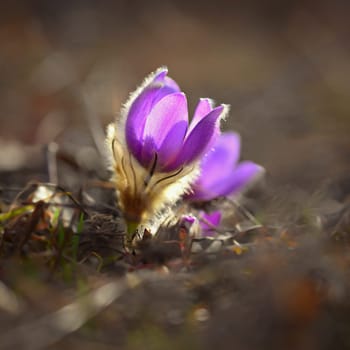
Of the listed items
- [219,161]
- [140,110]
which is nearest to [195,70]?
[219,161]

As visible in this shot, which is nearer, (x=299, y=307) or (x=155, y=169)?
(x=299, y=307)

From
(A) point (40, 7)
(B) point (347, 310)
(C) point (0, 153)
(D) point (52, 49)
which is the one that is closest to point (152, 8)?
(A) point (40, 7)

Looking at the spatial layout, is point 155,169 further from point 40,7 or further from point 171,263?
point 40,7

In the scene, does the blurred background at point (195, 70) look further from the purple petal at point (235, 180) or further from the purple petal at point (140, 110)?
the purple petal at point (140, 110)

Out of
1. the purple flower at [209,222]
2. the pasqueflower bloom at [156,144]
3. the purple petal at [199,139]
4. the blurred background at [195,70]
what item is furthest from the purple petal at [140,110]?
the blurred background at [195,70]

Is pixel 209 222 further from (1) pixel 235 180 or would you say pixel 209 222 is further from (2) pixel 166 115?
(2) pixel 166 115

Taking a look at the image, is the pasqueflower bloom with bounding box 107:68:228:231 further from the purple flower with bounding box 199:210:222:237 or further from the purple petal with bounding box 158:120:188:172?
the purple flower with bounding box 199:210:222:237
